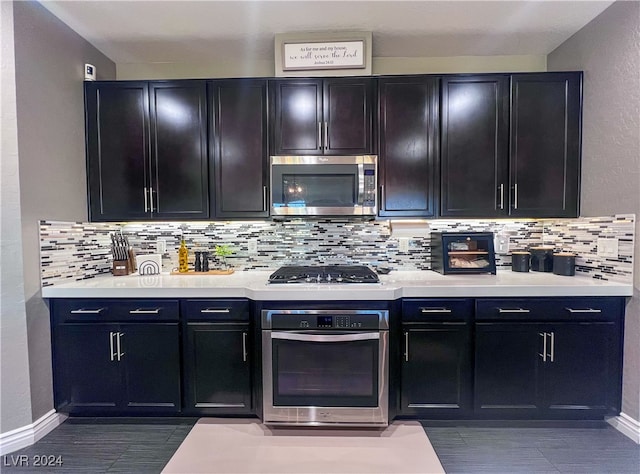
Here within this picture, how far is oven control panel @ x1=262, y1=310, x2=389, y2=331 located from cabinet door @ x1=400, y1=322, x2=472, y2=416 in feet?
0.76

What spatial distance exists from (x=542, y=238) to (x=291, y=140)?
2.36 metres

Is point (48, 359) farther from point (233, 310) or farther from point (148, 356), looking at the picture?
point (233, 310)

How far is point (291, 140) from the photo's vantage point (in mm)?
2531

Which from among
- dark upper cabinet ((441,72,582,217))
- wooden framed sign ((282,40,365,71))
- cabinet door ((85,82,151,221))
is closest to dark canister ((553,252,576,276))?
dark upper cabinet ((441,72,582,217))

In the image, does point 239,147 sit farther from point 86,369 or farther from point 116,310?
point 86,369

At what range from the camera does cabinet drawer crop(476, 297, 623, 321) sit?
217 centimetres

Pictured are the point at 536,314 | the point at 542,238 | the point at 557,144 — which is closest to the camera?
the point at 536,314

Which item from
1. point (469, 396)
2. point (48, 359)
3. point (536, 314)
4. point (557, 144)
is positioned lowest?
point (469, 396)

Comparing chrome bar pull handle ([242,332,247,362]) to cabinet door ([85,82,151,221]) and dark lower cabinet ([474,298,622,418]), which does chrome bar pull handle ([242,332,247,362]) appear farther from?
dark lower cabinet ([474,298,622,418])

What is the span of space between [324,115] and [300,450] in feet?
7.67

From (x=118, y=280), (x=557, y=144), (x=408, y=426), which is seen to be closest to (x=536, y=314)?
(x=408, y=426)

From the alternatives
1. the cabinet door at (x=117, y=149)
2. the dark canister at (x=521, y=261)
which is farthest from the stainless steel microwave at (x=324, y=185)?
the dark canister at (x=521, y=261)

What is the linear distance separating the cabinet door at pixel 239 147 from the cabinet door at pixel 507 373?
1899mm

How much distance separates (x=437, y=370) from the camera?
221 cm
